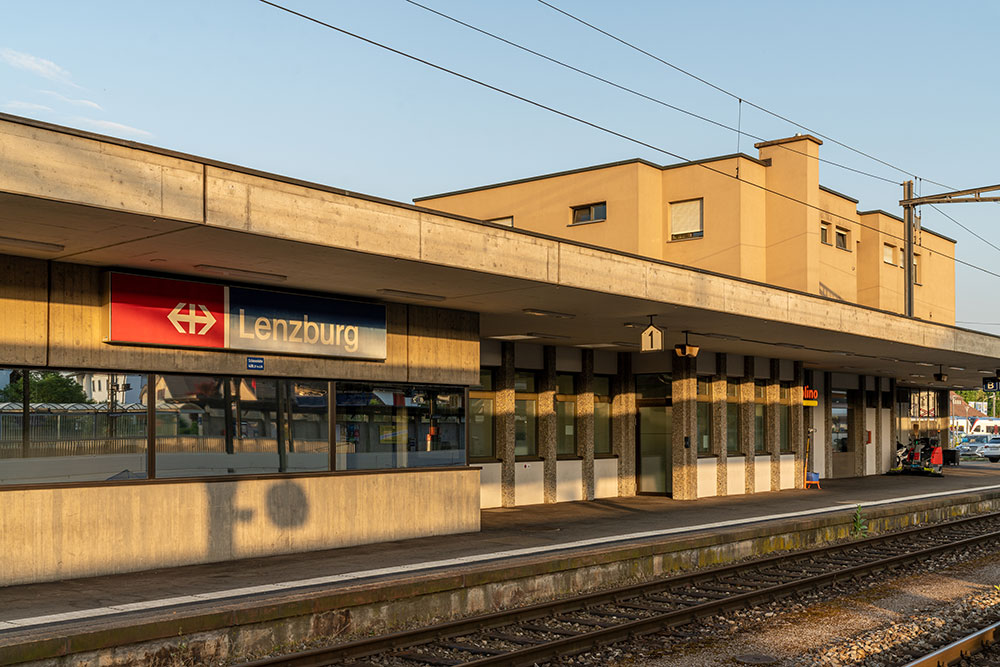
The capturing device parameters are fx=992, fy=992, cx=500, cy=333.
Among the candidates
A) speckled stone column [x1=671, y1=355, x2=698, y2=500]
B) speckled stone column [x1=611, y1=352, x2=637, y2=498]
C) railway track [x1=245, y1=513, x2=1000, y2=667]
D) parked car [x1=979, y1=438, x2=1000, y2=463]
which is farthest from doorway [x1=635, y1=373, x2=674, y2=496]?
parked car [x1=979, y1=438, x2=1000, y2=463]

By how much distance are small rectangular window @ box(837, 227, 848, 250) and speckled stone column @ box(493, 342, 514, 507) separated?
17622mm

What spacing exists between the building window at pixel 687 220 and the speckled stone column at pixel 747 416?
4626 mm

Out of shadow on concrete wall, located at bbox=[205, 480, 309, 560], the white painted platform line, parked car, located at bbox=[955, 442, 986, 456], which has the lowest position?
parked car, located at bbox=[955, 442, 986, 456]

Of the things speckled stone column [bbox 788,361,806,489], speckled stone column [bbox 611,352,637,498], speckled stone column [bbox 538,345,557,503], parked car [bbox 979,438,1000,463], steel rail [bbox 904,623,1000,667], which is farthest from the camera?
parked car [bbox 979,438,1000,463]

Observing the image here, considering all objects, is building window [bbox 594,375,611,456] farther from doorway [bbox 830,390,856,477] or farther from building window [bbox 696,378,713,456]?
doorway [bbox 830,390,856,477]

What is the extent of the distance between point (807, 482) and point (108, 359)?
22249 millimetres

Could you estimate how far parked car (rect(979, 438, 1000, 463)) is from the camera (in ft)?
190

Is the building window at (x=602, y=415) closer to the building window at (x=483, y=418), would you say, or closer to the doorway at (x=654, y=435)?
the doorway at (x=654, y=435)

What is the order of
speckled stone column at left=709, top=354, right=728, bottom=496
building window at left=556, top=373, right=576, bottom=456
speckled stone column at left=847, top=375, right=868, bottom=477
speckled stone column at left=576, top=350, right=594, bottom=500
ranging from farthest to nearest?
speckled stone column at left=847, top=375, right=868, bottom=477
speckled stone column at left=709, top=354, right=728, bottom=496
speckled stone column at left=576, top=350, right=594, bottom=500
building window at left=556, top=373, right=576, bottom=456

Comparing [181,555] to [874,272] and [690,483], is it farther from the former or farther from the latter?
[874,272]

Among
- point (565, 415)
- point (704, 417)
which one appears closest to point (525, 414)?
point (565, 415)

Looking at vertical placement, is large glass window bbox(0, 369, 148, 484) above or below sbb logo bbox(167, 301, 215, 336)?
below

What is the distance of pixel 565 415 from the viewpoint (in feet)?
74.9

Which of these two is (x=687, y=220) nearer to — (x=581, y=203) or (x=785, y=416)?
(x=581, y=203)
